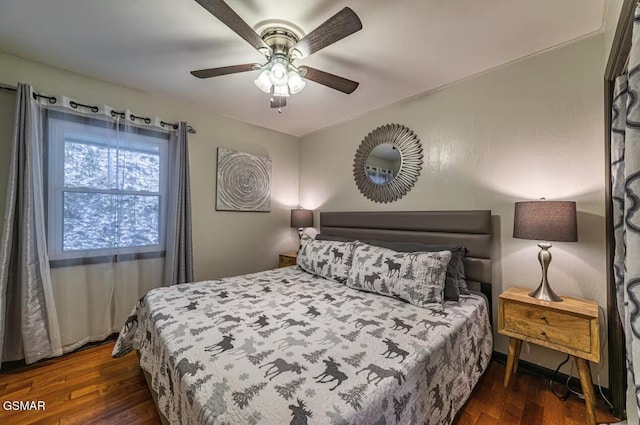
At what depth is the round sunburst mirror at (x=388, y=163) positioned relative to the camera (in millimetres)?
2604

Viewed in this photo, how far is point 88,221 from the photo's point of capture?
2.30 m

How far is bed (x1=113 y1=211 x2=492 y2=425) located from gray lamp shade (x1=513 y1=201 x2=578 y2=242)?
1.28ft

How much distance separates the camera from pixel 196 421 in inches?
34.1

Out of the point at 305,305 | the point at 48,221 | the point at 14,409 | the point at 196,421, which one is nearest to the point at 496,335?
the point at 305,305

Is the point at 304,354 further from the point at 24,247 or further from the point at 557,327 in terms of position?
the point at 24,247

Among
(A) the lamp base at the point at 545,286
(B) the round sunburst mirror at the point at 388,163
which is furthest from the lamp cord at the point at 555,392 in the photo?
(B) the round sunburst mirror at the point at 388,163

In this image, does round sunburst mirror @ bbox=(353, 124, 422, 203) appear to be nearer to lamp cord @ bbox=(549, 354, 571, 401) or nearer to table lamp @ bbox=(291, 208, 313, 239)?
table lamp @ bbox=(291, 208, 313, 239)

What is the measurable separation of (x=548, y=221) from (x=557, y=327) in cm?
64

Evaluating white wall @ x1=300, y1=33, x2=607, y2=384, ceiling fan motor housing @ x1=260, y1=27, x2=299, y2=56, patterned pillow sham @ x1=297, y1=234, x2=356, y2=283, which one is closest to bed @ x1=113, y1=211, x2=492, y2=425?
patterned pillow sham @ x1=297, y1=234, x2=356, y2=283

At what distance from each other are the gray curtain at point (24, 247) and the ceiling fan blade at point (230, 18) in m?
1.90

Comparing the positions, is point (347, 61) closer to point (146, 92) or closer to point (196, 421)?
point (146, 92)

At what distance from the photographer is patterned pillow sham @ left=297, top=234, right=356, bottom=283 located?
2.28 m

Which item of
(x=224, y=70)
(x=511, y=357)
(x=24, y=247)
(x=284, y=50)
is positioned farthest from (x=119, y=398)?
(x=511, y=357)

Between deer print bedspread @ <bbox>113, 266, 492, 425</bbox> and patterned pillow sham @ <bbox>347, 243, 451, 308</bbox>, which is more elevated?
patterned pillow sham @ <bbox>347, 243, 451, 308</bbox>
